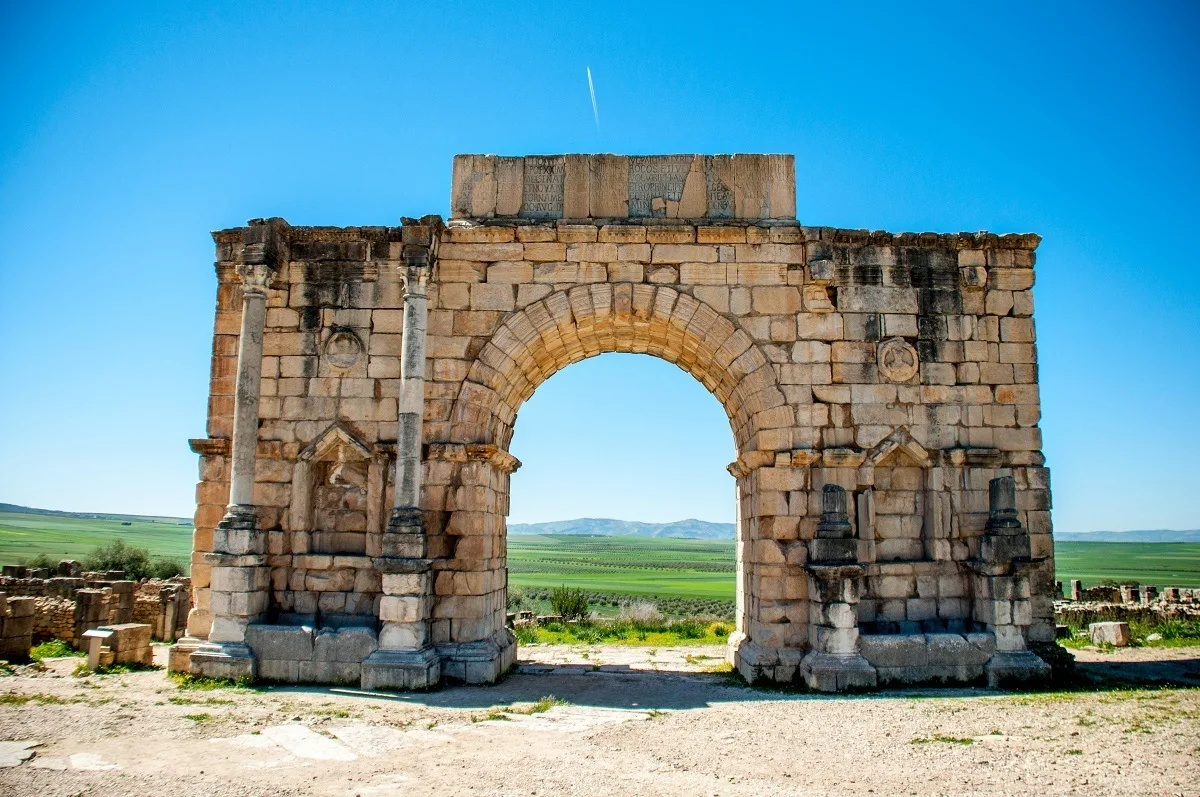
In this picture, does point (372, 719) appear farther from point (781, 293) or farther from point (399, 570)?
point (781, 293)

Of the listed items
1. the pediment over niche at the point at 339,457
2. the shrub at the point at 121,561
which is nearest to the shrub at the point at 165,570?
the shrub at the point at 121,561

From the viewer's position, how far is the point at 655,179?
1080 centimetres

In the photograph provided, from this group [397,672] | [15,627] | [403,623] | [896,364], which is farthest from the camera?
[15,627]

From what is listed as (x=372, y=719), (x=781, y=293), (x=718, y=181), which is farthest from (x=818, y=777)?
(x=718, y=181)

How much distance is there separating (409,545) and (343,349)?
2.71 metres

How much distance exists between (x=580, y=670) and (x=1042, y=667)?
550 cm

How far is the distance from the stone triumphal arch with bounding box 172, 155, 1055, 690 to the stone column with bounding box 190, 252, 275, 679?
32mm

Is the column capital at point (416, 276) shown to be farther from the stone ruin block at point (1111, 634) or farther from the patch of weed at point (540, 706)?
the stone ruin block at point (1111, 634)

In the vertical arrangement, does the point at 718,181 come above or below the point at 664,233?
above

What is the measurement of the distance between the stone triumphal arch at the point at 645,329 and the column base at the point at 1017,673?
0.11 feet

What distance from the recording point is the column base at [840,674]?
29.8ft

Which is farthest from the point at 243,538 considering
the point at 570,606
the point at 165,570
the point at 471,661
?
the point at 165,570

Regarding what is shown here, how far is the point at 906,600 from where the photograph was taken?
32.3ft

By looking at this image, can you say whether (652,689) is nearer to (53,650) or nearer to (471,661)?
(471,661)
